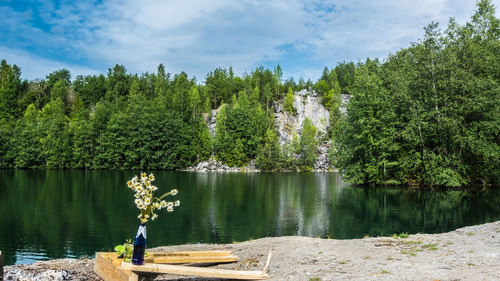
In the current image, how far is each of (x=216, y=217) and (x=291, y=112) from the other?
93.8m

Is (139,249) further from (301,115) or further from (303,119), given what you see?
(301,115)

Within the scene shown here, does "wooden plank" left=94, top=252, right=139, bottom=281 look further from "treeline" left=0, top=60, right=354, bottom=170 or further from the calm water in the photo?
"treeline" left=0, top=60, right=354, bottom=170

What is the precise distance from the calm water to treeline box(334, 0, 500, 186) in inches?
247

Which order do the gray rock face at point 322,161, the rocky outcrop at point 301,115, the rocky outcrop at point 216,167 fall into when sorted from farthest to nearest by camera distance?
1. the rocky outcrop at point 301,115
2. the gray rock face at point 322,161
3. the rocky outcrop at point 216,167

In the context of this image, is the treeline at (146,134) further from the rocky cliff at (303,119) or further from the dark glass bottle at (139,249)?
the dark glass bottle at (139,249)

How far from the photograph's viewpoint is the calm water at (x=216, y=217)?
20.6 meters

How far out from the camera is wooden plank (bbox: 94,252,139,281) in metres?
7.48

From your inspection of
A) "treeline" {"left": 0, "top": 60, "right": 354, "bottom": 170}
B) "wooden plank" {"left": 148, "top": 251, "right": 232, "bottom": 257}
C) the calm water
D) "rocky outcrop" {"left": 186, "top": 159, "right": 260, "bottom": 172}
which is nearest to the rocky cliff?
"treeline" {"left": 0, "top": 60, "right": 354, "bottom": 170}

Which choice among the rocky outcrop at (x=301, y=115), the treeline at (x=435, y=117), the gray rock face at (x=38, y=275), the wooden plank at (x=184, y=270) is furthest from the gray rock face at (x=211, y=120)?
the wooden plank at (x=184, y=270)

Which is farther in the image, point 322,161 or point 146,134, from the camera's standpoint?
point 322,161

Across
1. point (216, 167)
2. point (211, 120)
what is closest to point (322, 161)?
point (216, 167)

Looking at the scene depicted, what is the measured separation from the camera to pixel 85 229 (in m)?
23.4

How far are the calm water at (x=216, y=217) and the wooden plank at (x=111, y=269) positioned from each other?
10.2m

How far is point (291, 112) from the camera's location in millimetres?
119000
